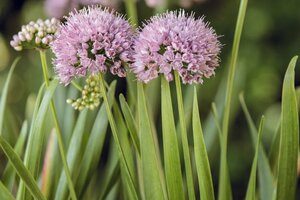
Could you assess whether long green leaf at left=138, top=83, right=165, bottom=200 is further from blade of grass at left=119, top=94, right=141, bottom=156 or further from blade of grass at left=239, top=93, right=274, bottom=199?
blade of grass at left=239, top=93, right=274, bottom=199

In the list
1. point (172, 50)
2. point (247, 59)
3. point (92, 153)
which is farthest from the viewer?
point (247, 59)

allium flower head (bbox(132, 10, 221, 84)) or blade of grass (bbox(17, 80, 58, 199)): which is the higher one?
allium flower head (bbox(132, 10, 221, 84))

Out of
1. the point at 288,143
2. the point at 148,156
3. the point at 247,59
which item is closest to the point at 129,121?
the point at 148,156

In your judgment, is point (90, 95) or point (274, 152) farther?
point (274, 152)

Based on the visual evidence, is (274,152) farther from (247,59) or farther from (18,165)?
(247,59)

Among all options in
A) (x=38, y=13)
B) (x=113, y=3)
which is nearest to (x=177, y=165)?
(x=113, y=3)

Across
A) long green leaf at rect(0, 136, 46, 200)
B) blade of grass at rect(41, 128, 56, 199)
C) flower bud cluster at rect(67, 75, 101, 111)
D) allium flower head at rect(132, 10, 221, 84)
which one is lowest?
blade of grass at rect(41, 128, 56, 199)

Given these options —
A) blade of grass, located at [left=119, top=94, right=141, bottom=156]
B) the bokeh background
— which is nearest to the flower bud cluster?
blade of grass, located at [left=119, top=94, right=141, bottom=156]

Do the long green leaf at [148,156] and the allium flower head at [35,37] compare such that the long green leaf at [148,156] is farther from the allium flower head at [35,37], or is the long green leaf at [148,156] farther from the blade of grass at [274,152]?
the blade of grass at [274,152]
